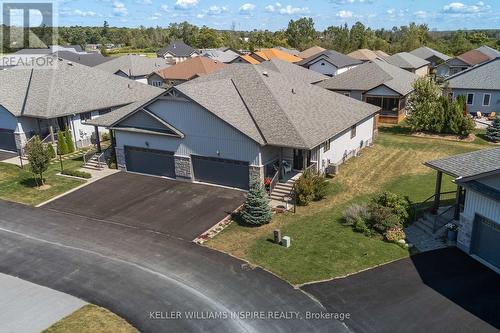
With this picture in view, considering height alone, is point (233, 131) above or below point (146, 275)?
above

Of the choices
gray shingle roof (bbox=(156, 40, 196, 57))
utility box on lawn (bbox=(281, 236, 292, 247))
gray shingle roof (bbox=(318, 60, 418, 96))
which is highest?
gray shingle roof (bbox=(156, 40, 196, 57))

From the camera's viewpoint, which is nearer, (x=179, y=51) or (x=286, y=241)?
(x=286, y=241)

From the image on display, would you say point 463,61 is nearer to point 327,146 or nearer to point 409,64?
point 409,64

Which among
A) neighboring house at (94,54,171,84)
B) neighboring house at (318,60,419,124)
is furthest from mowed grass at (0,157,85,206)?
neighboring house at (94,54,171,84)

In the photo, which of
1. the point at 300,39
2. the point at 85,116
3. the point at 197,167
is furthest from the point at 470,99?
the point at 300,39

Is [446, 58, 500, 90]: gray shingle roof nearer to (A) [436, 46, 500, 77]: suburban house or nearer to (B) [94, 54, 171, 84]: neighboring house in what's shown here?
(A) [436, 46, 500, 77]: suburban house

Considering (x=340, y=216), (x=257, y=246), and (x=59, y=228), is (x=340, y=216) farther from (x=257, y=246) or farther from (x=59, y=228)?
(x=59, y=228)

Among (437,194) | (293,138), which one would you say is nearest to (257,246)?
(293,138)
